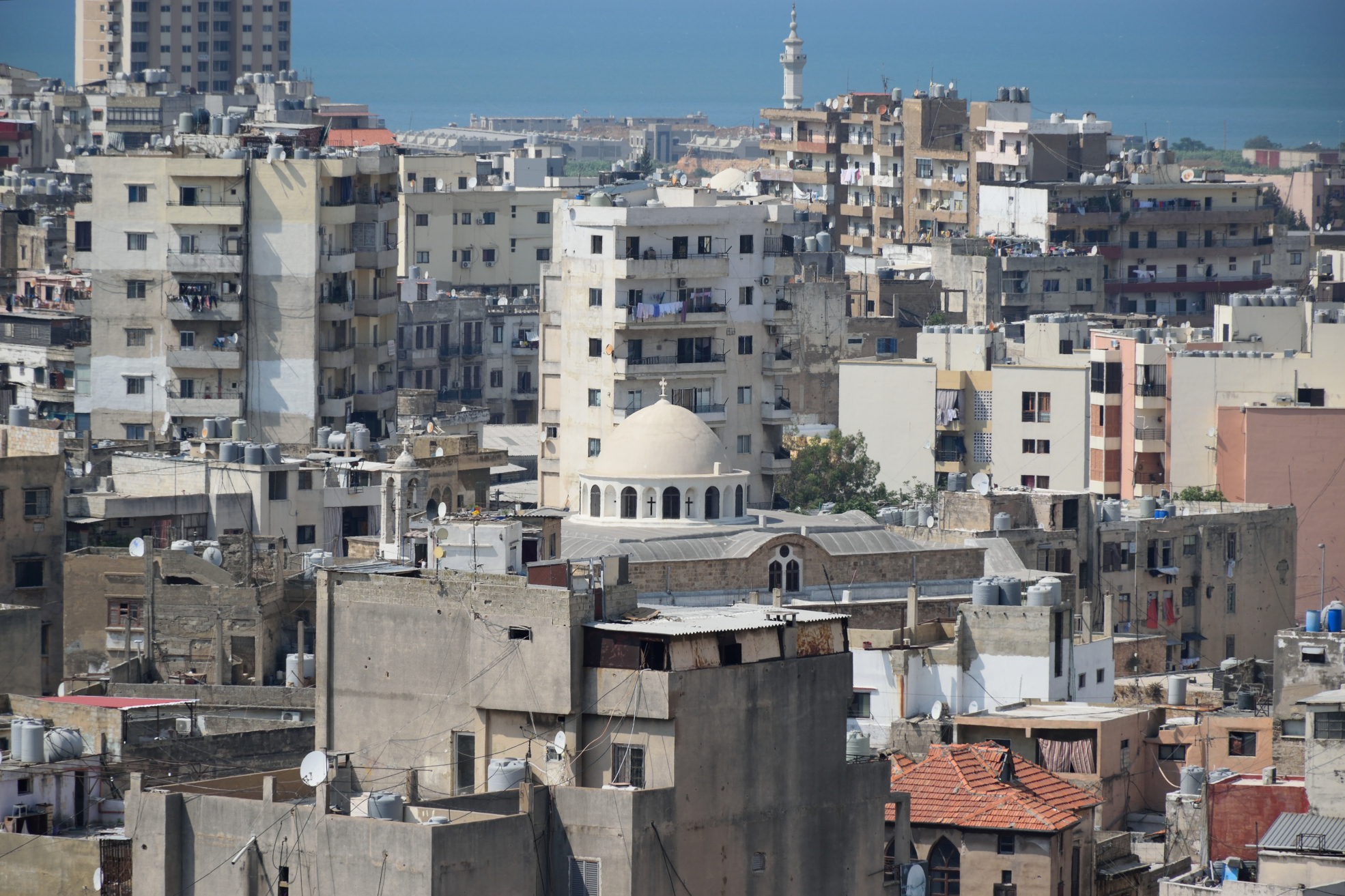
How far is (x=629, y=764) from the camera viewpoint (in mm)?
44156

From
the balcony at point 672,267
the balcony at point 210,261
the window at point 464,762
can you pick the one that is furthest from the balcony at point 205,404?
the window at point 464,762

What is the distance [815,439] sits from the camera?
112062 mm

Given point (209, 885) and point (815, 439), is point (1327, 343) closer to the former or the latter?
point (815, 439)

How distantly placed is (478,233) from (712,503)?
8251 centimetres

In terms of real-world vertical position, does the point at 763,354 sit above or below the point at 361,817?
above

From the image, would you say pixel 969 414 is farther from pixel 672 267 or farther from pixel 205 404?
pixel 205 404

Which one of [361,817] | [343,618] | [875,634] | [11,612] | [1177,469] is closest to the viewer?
[361,817]

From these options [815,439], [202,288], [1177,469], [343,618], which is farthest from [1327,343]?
[343,618]

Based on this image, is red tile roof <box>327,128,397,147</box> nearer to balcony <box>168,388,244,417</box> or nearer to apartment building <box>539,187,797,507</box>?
apartment building <box>539,187,797,507</box>

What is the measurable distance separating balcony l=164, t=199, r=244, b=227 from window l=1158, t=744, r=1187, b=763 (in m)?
42.6

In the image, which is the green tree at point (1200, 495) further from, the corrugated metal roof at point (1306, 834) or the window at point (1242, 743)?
the corrugated metal roof at point (1306, 834)

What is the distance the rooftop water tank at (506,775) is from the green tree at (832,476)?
60106mm

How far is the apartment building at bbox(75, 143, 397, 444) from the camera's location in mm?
98875

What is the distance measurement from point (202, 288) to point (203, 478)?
1947 centimetres
